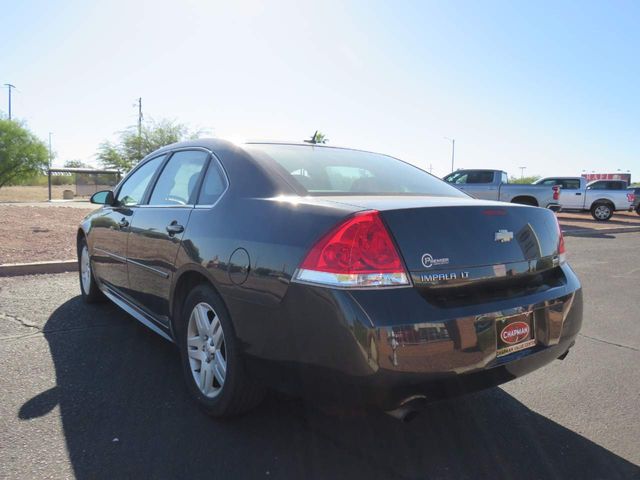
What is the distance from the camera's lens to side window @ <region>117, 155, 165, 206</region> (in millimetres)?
4090

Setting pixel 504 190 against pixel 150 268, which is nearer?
pixel 150 268

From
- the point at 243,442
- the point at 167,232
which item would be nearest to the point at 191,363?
the point at 243,442

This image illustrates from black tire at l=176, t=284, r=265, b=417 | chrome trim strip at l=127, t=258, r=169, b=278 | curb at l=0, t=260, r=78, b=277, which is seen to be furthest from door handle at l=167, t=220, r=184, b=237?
curb at l=0, t=260, r=78, b=277

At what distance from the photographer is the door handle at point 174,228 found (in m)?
3.09

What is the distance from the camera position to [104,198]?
15.7ft

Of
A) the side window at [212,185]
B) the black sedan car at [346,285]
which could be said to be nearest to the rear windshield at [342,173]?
the black sedan car at [346,285]

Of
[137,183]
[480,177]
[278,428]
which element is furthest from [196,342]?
[480,177]

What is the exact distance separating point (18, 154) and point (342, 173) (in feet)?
131

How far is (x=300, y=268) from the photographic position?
2.18 m

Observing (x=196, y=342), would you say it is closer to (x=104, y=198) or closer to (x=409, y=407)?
(x=409, y=407)

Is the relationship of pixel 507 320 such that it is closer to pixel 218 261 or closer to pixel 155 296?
pixel 218 261

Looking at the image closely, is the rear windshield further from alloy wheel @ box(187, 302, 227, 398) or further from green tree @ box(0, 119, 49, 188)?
green tree @ box(0, 119, 49, 188)

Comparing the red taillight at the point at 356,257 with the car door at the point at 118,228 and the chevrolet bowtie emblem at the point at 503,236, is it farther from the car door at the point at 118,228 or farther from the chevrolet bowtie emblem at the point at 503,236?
the car door at the point at 118,228

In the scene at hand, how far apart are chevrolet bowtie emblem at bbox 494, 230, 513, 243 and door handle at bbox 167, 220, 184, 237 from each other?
1.82 meters
